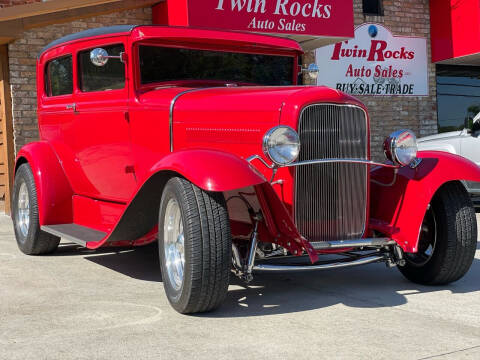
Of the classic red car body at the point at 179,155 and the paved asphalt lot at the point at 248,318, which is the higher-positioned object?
the classic red car body at the point at 179,155

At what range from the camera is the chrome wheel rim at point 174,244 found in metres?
3.89

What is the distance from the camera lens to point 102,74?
5.18 m

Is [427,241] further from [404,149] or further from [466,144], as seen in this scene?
[466,144]

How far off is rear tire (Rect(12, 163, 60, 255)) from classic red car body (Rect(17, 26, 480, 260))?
0.50 ft

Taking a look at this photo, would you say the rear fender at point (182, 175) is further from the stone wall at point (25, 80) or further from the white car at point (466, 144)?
the white car at point (466, 144)

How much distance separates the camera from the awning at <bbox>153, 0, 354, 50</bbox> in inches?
346

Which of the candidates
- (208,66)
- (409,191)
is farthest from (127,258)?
(409,191)

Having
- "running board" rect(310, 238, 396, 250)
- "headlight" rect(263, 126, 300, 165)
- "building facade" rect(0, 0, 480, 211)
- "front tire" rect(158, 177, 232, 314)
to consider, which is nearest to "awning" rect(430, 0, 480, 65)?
"building facade" rect(0, 0, 480, 211)

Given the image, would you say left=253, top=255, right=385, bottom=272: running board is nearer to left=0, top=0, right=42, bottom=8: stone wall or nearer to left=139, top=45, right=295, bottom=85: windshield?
left=139, top=45, right=295, bottom=85: windshield

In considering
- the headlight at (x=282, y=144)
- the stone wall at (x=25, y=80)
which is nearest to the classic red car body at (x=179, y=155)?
the headlight at (x=282, y=144)

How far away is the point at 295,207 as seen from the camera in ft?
12.9

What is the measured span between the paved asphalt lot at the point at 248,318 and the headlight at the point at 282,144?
0.91m

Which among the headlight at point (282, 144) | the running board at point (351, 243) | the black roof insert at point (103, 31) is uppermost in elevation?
the black roof insert at point (103, 31)

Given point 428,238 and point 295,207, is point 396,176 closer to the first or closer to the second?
point 428,238
